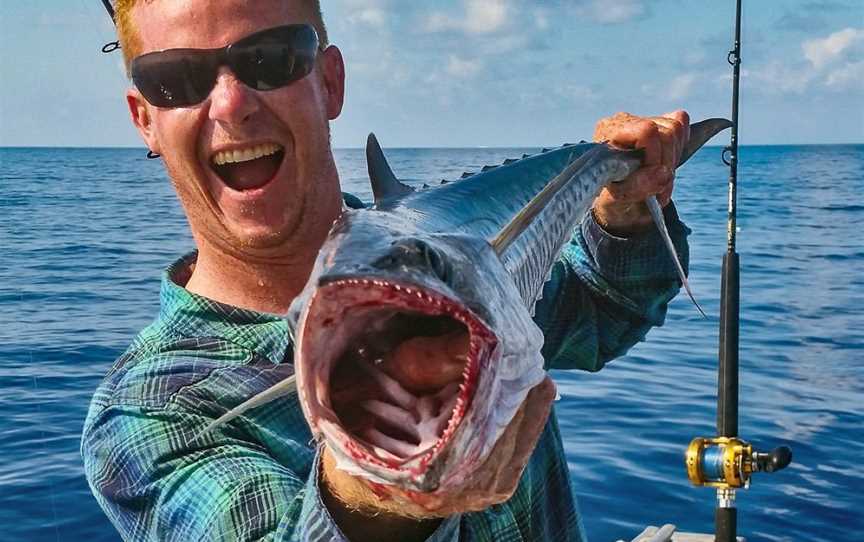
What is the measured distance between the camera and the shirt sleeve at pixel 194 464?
2.14m

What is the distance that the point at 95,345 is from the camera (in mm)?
12195

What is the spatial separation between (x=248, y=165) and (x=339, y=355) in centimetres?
154

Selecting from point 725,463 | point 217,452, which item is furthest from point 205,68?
point 725,463

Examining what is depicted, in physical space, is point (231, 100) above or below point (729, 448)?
above

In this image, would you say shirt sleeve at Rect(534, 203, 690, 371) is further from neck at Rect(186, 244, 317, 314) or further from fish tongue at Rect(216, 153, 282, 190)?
fish tongue at Rect(216, 153, 282, 190)

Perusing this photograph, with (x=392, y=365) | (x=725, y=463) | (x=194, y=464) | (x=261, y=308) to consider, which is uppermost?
(x=392, y=365)

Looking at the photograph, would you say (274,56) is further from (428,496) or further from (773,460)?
(773,460)

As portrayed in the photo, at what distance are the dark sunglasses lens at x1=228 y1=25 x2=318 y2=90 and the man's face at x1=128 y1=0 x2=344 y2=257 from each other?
3 cm

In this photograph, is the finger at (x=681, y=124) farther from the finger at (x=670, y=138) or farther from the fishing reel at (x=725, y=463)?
the fishing reel at (x=725, y=463)

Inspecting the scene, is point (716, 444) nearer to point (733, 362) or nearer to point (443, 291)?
point (733, 362)

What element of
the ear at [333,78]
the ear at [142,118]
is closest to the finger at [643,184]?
the ear at [333,78]

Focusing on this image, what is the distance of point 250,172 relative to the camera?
307 cm

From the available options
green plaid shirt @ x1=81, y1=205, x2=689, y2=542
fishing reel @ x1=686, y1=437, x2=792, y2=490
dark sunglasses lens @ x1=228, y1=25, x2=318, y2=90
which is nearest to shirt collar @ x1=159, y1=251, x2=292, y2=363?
green plaid shirt @ x1=81, y1=205, x2=689, y2=542

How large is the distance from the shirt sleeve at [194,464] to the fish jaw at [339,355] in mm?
388
